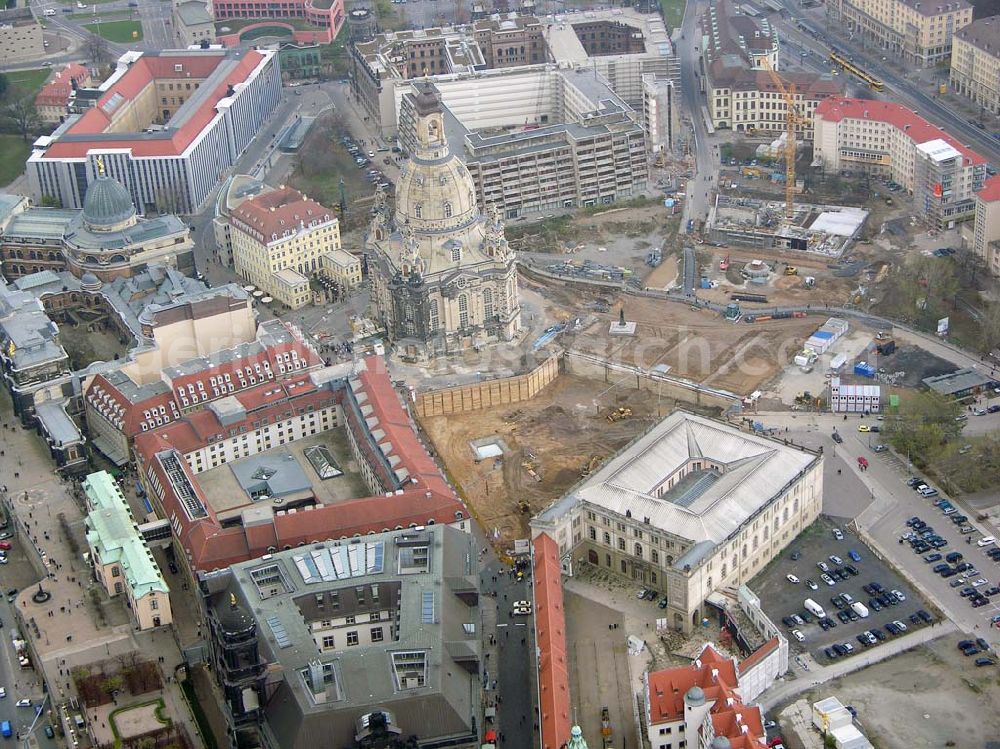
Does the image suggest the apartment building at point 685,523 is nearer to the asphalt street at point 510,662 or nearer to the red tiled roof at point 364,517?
the asphalt street at point 510,662

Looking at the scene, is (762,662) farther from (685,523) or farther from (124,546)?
(124,546)

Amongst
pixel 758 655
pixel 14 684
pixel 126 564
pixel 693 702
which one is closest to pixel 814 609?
pixel 758 655

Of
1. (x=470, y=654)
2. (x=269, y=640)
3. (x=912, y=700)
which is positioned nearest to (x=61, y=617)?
(x=269, y=640)

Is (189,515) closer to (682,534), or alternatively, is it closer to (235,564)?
(235,564)

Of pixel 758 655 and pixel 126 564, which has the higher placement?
pixel 126 564

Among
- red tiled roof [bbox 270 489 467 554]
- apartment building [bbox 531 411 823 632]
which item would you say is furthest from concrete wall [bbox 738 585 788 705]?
red tiled roof [bbox 270 489 467 554]

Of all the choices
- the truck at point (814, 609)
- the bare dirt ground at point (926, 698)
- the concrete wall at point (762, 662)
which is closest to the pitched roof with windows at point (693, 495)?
the concrete wall at point (762, 662)
